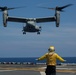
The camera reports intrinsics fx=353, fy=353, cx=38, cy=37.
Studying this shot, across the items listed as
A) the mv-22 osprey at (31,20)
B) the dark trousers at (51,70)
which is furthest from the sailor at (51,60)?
the mv-22 osprey at (31,20)

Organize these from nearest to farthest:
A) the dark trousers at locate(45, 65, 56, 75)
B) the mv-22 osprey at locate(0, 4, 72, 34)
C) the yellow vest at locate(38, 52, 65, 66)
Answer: the dark trousers at locate(45, 65, 56, 75) → the yellow vest at locate(38, 52, 65, 66) → the mv-22 osprey at locate(0, 4, 72, 34)

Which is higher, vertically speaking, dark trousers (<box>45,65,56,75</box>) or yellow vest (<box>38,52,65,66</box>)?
yellow vest (<box>38,52,65,66</box>)

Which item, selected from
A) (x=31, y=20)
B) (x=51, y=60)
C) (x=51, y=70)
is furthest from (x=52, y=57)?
(x=31, y=20)

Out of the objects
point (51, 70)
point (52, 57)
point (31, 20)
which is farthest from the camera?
point (31, 20)

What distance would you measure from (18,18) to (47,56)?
6973cm

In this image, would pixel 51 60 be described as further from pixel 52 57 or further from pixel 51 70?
pixel 51 70

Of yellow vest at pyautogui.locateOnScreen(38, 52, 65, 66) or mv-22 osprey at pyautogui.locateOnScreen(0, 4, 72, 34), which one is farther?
mv-22 osprey at pyautogui.locateOnScreen(0, 4, 72, 34)

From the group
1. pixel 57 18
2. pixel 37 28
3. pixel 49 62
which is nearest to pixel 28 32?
pixel 37 28

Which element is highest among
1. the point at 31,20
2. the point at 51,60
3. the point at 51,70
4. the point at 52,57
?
the point at 31,20

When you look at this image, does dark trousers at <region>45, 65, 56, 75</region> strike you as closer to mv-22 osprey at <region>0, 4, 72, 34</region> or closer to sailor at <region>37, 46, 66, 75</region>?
sailor at <region>37, 46, 66, 75</region>

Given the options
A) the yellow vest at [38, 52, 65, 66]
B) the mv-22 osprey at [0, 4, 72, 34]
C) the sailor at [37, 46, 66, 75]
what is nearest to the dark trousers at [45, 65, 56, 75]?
the sailor at [37, 46, 66, 75]

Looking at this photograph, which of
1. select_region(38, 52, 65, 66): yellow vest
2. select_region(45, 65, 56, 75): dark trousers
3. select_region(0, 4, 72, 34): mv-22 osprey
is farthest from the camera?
select_region(0, 4, 72, 34): mv-22 osprey

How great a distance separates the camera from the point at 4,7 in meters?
77.8

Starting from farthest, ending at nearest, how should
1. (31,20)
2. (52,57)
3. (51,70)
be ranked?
(31,20)
(52,57)
(51,70)
